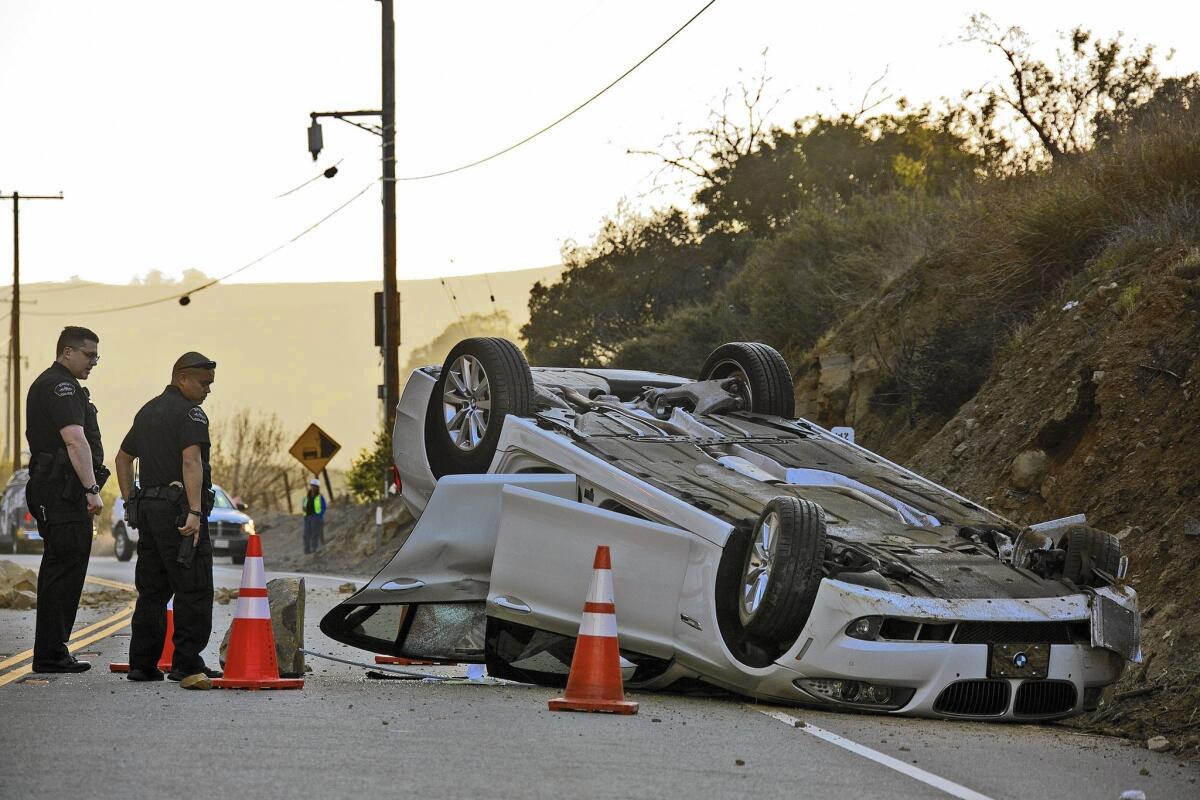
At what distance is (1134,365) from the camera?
14.1 m

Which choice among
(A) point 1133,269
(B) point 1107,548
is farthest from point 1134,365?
(B) point 1107,548

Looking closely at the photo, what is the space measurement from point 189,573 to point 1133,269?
34.5 ft

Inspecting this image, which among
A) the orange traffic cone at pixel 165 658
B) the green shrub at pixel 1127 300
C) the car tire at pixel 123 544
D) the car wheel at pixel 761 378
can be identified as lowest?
the car tire at pixel 123 544

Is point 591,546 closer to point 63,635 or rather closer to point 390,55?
point 63,635

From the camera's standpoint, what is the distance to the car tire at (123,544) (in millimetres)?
32312

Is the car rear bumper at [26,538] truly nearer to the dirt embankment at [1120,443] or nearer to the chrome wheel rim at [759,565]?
the dirt embankment at [1120,443]

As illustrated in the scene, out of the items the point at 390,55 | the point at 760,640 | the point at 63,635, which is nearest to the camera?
the point at 760,640

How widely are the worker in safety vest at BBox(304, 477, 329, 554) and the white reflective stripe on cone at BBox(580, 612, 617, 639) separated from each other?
24.3 meters

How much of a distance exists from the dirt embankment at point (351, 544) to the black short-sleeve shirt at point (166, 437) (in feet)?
54.7

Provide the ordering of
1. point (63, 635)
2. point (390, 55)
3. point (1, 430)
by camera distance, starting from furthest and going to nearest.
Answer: point (1, 430) → point (390, 55) → point (63, 635)

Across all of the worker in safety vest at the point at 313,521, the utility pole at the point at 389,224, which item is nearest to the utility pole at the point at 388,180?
the utility pole at the point at 389,224

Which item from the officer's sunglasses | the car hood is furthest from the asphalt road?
the car hood

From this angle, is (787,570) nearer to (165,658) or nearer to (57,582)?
(165,658)

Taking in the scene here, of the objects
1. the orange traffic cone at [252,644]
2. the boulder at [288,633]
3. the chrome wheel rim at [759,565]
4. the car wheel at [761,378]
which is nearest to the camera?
the chrome wheel rim at [759,565]
